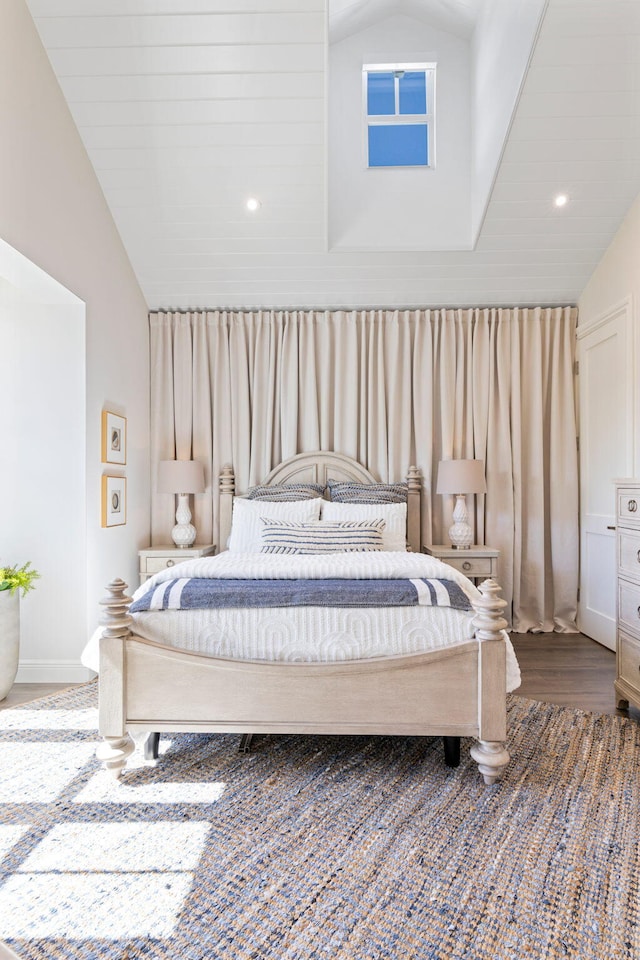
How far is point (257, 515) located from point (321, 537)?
2.21ft

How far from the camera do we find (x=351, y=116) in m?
4.00

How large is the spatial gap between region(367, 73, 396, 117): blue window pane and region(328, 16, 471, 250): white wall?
3.4 inches

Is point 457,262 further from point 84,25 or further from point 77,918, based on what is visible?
point 77,918

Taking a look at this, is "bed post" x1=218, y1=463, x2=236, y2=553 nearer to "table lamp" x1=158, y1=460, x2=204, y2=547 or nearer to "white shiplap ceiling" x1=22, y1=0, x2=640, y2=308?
"table lamp" x1=158, y1=460, x2=204, y2=547

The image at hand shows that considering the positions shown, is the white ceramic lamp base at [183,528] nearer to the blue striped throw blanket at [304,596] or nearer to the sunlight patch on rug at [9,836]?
the blue striped throw blanket at [304,596]

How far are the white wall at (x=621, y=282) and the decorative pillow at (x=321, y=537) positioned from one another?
1.58m

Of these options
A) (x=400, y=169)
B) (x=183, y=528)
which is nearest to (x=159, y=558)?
(x=183, y=528)

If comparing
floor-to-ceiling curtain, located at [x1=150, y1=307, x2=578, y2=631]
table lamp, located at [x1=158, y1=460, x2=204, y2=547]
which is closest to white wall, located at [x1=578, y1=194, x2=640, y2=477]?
floor-to-ceiling curtain, located at [x1=150, y1=307, x2=578, y2=631]

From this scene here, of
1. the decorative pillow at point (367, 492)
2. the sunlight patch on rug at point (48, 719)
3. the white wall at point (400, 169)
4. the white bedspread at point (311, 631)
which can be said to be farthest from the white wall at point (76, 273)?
the white wall at point (400, 169)

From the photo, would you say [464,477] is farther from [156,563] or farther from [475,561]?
[156,563]

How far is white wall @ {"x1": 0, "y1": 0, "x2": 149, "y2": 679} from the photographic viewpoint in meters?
2.57

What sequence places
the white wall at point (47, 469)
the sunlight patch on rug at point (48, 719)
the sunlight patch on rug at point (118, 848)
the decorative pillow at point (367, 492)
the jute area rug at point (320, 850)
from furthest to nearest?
the decorative pillow at point (367, 492) < the white wall at point (47, 469) < the sunlight patch on rug at point (48, 719) < the sunlight patch on rug at point (118, 848) < the jute area rug at point (320, 850)

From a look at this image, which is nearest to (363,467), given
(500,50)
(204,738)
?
(204,738)

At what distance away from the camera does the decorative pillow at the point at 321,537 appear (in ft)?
10.3
